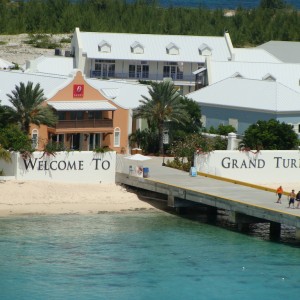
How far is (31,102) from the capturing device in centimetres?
8150

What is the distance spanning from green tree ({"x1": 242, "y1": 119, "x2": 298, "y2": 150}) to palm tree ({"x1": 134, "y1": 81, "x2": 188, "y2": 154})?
15.4 feet

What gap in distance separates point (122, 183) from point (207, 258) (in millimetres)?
15935

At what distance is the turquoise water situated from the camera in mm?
58906

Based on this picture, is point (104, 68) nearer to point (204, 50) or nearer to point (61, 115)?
point (204, 50)

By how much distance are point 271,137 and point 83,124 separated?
11927mm

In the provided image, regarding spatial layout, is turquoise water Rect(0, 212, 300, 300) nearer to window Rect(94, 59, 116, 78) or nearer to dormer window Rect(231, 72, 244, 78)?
dormer window Rect(231, 72, 244, 78)

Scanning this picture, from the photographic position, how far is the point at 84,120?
285 feet

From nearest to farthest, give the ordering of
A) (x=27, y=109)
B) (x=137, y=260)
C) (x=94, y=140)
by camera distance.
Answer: (x=137, y=260) < (x=27, y=109) < (x=94, y=140)

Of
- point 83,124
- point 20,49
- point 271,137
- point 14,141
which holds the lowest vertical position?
point 14,141

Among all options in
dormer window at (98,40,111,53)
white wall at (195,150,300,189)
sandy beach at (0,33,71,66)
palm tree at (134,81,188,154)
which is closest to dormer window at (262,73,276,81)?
palm tree at (134,81,188,154)

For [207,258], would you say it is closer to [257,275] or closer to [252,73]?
[257,275]

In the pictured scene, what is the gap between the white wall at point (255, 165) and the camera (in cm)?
8169

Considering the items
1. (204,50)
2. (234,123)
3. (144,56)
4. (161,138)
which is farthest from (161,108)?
(204,50)

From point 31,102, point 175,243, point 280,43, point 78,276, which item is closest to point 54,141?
point 31,102
